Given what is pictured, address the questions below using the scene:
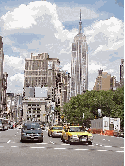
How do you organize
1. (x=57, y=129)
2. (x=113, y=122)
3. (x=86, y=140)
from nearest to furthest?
(x=86, y=140) < (x=57, y=129) < (x=113, y=122)

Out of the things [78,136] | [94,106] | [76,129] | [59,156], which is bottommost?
[59,156]

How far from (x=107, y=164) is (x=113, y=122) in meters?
50.1

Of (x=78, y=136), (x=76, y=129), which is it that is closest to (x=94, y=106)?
(x=76, y=129)

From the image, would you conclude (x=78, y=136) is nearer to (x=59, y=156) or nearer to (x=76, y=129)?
(x=76, y=129)

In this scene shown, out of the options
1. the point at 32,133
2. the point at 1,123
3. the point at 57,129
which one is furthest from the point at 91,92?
the point at 32,133

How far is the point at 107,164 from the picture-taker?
14.0m

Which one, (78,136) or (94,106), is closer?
(78,136)

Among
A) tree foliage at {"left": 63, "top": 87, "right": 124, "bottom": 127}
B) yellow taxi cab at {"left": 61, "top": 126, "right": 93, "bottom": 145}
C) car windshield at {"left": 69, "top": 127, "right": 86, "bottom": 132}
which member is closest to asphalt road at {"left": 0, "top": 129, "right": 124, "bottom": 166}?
yellow taxi cab at {"left": 61, "top": 126, "right": 93, "bottom": 145}

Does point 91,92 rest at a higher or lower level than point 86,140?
higher

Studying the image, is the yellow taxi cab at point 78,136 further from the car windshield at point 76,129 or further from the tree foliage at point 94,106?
the tree foliage at point 94,106

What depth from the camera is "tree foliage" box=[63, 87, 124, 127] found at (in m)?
Answer: 86.4

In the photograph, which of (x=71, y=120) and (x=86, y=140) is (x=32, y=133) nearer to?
(x=86, y=140)

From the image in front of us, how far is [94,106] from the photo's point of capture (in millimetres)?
A: 90875

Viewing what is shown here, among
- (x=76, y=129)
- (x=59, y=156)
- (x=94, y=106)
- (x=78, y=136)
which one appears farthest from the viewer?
(x=94, y=106)
